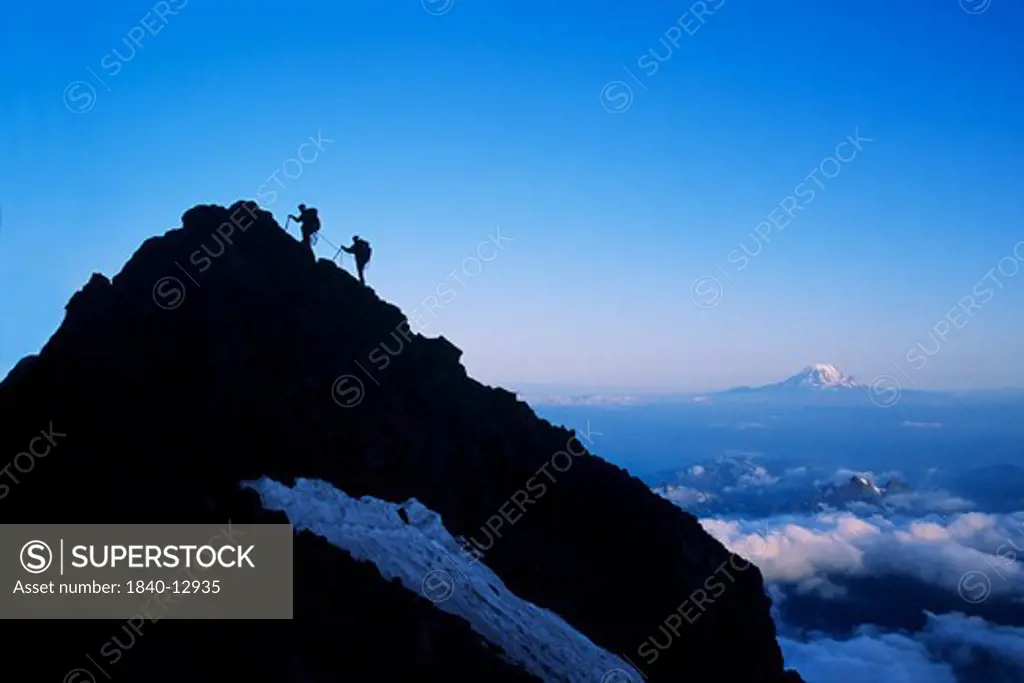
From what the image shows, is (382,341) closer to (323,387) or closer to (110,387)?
(323,387)

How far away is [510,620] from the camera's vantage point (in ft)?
83.4

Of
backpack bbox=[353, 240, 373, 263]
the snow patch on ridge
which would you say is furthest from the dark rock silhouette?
backpack bbox=[353, 240, 373, 263]

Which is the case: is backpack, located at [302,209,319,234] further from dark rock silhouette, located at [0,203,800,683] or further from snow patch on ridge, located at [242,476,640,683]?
snow patch on ridge, located at [242,476,640,683]

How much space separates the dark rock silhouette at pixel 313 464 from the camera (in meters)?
18.7

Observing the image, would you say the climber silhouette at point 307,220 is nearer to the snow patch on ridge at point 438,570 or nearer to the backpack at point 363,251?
the backpack at point 363,251

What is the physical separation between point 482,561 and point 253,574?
12198 millimetres

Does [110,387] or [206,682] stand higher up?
[110,387]

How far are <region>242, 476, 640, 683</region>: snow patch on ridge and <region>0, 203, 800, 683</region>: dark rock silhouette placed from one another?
1.08m

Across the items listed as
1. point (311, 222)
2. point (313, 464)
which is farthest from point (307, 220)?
point (313, 464)

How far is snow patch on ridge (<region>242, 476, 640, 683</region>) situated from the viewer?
22.5 meters

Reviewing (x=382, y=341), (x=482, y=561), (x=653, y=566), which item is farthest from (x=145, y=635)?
(x=653, y=566)

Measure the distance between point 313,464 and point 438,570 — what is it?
5.99 meters

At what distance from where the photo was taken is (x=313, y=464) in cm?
2553

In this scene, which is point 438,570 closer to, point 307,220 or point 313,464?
point 313,464
